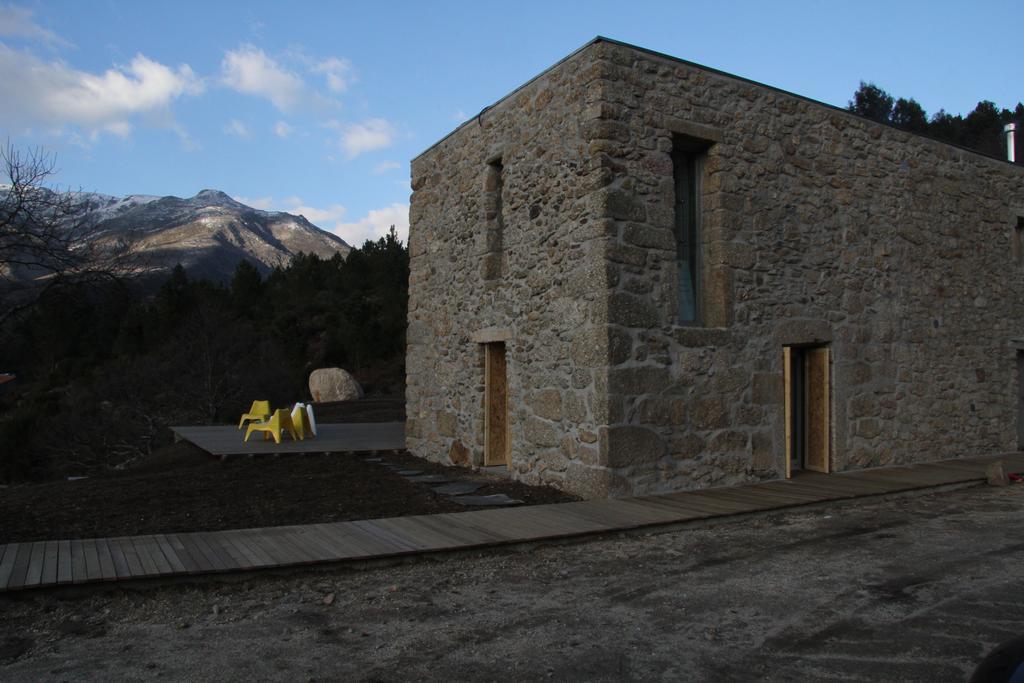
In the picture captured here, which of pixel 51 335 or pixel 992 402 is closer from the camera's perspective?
pixel 992 402

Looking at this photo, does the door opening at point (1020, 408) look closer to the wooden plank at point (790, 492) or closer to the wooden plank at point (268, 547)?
the wooden plank at point (790, 492)

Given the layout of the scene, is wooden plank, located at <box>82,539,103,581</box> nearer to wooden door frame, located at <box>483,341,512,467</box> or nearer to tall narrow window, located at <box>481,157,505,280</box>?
wooden door frame, located at <box>483,341,512,467</box>

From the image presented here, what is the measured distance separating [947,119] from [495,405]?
93.3 feet

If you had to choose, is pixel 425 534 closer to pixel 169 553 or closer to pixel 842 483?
pixel 169 553

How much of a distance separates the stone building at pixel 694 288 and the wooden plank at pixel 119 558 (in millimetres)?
3664

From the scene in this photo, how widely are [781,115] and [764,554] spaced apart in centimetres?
485

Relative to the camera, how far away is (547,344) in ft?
23.8

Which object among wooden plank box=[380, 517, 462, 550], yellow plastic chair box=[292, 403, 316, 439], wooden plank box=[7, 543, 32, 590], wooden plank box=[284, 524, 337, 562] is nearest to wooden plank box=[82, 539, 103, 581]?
wooden plank box=[7, 543, 32, 590]

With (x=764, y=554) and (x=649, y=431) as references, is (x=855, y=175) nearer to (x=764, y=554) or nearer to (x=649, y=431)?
(x=649, y=431)

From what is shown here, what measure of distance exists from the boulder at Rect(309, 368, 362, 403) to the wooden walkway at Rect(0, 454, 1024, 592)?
15.5 meters

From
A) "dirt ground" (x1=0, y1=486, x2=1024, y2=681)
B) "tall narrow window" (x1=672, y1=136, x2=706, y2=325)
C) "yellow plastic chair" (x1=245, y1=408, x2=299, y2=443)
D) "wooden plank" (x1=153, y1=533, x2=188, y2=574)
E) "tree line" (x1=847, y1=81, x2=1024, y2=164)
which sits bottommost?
"dirt ground" (x1=0, y1=486, x2=1024, y2=681)

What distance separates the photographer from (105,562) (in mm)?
4305

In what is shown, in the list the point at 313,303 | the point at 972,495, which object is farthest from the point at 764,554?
the point at 313,303

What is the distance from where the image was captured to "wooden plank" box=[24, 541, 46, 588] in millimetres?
3922
